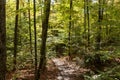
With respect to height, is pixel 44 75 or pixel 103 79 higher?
pixel 103 79

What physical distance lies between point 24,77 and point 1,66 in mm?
9929

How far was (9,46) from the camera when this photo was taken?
22.1 metres

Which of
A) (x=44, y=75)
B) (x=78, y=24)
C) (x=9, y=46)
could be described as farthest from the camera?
(x=78, y=24)

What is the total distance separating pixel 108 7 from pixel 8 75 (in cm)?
818

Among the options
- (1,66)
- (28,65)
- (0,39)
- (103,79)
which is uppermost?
(0,39)

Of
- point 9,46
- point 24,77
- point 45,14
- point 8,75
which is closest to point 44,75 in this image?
point 24,77

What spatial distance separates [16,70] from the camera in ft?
54.8

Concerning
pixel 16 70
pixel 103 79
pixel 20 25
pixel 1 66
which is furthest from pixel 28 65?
pixel 1 66

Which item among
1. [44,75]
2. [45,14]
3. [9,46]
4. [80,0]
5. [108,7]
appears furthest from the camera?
[9,46]

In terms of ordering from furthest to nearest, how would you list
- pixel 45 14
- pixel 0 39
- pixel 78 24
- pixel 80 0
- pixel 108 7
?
pixel 78 24 < pixel 80 0 < pixel 108 7 < pixel 45 14 < pixel 0 39

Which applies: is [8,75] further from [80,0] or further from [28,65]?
[80,0]

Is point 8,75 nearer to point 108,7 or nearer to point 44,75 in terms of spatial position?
point 44,75

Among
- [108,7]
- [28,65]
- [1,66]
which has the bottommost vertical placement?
[28,65]

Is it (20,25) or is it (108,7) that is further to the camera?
(20,25)
